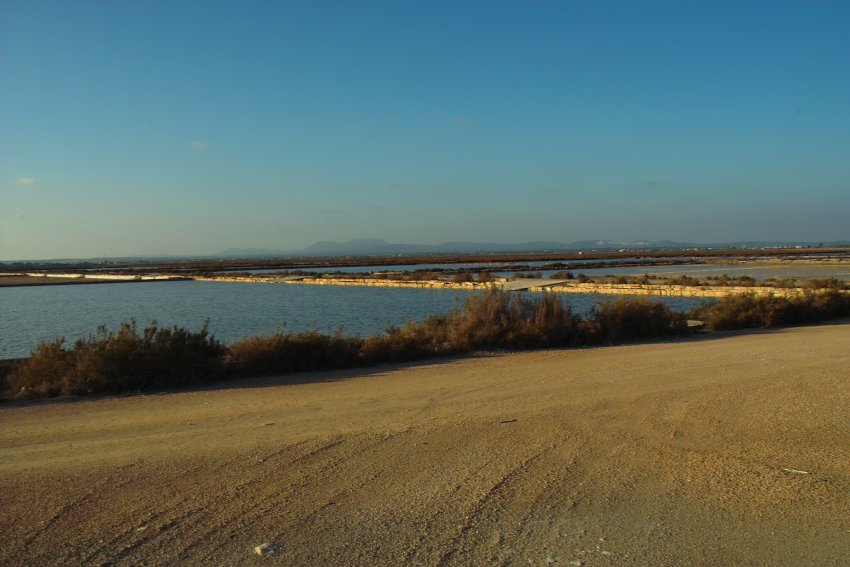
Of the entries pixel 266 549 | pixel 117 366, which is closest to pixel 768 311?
pixel 117 366

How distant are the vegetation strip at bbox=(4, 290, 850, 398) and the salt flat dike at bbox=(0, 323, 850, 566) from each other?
1.18m

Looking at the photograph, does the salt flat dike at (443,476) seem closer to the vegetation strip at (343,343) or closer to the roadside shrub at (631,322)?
the vegetation strip at (343,343)

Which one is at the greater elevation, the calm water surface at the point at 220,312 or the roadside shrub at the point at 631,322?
the roadside shrub at the point at 631,322

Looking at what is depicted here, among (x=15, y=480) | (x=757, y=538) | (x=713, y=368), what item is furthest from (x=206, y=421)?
(x=713, y=368)

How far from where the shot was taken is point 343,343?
14.8 metres

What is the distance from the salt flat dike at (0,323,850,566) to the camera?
488 cm

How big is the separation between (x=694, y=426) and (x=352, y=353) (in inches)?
313

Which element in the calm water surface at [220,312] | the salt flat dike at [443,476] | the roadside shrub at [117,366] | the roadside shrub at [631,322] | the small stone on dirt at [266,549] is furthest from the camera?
the calm water surface at [220,312]

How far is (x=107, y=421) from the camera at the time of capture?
29.8ft

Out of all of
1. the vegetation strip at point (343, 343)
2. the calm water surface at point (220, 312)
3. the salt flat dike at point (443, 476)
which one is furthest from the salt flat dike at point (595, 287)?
the salt flat dike at point (443, 476)

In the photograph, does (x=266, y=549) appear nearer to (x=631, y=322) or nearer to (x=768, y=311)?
(x=631, y=322)

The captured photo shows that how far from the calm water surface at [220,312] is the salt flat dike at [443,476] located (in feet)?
32.7

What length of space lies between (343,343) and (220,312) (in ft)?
65.4

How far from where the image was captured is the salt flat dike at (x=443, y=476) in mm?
4883
